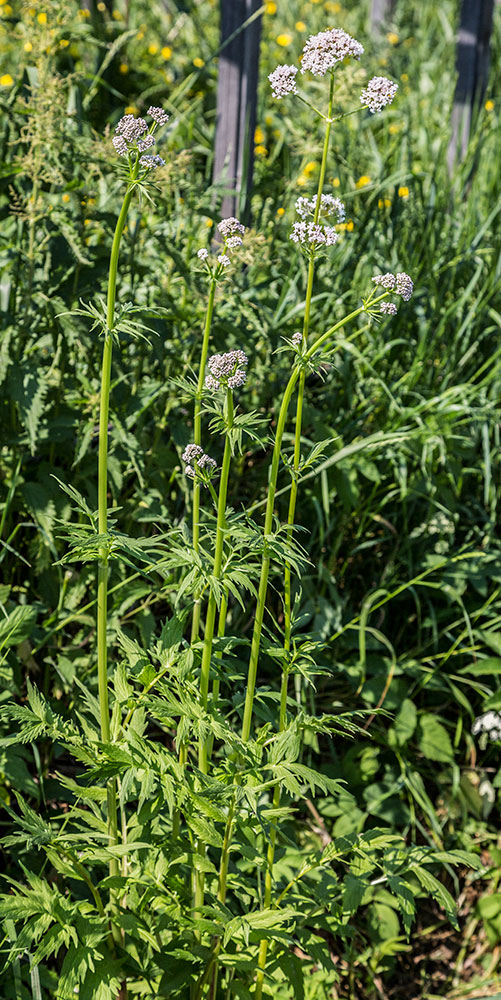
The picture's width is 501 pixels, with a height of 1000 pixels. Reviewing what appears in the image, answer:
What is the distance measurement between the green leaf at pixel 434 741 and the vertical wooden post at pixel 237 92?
1.37 meters

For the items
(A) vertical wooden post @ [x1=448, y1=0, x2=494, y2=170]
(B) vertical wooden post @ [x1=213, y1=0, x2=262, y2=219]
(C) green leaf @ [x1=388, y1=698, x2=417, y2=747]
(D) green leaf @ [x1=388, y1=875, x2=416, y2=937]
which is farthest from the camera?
(A) vertical wooden post @ [x1=448, y1=0, x2=494, y2=170]

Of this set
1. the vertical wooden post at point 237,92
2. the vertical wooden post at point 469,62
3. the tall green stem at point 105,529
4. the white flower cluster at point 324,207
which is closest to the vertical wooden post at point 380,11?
the vertical wooden post at point 469,62

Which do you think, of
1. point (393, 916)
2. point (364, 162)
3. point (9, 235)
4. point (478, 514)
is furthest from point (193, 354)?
point (364, 162)

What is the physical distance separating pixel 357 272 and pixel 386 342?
0.71 feet

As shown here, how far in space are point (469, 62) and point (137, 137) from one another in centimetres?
308

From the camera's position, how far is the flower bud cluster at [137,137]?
44.4 inches

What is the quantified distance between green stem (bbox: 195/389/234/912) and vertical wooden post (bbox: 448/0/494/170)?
9.35ft

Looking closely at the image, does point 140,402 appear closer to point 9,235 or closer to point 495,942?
point 9,235

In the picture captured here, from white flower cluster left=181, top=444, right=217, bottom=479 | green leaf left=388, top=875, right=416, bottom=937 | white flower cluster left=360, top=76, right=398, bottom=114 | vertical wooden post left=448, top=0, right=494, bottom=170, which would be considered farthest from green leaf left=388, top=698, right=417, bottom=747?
vertical wooden post left=448, top=0, right=494, bottom=170

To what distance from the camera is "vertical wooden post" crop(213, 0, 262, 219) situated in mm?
2432

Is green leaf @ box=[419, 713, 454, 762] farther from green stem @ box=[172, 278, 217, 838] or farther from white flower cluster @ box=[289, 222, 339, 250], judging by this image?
white flower cluster @ box=[289, 222, 339, 250]

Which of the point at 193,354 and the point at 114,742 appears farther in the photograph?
the point at 193,354

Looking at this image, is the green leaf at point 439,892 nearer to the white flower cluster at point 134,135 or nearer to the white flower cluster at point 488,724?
the white flower cluster at point 488,724

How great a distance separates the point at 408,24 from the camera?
6.14m
